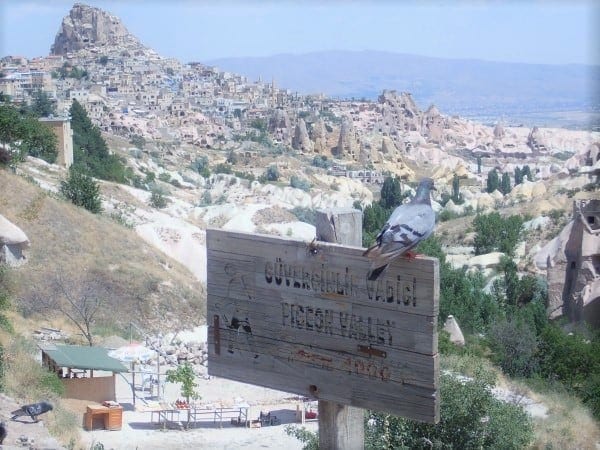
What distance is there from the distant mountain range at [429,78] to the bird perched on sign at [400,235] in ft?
438

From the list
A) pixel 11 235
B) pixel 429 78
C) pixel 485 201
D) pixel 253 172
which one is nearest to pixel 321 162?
pixel 253 172

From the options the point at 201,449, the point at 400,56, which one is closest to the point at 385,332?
the point at 201,449

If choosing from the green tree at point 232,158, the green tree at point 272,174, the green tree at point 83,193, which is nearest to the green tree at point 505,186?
the green tree at point 272,174

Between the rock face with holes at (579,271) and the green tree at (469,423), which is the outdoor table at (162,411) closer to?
the green tree at (469,423)

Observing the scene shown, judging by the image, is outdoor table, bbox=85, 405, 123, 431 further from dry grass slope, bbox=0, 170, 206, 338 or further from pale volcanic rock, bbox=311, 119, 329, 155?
pale volcanic rock, bbox=311, 119, 329, 155

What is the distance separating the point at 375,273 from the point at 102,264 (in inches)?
559

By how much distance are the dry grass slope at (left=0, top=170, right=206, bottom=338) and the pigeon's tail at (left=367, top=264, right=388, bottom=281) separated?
12.1 metres

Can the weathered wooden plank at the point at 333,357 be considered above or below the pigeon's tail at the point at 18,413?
above

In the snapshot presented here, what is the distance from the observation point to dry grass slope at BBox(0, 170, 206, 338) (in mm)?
15555

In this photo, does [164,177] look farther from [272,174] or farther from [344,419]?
[344,419]

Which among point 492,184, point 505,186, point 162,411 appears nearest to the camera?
point 162,411

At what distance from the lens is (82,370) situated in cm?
1097

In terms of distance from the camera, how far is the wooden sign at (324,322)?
3.05 m

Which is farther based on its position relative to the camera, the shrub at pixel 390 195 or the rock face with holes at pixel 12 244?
the shrub at pixel 390 195
